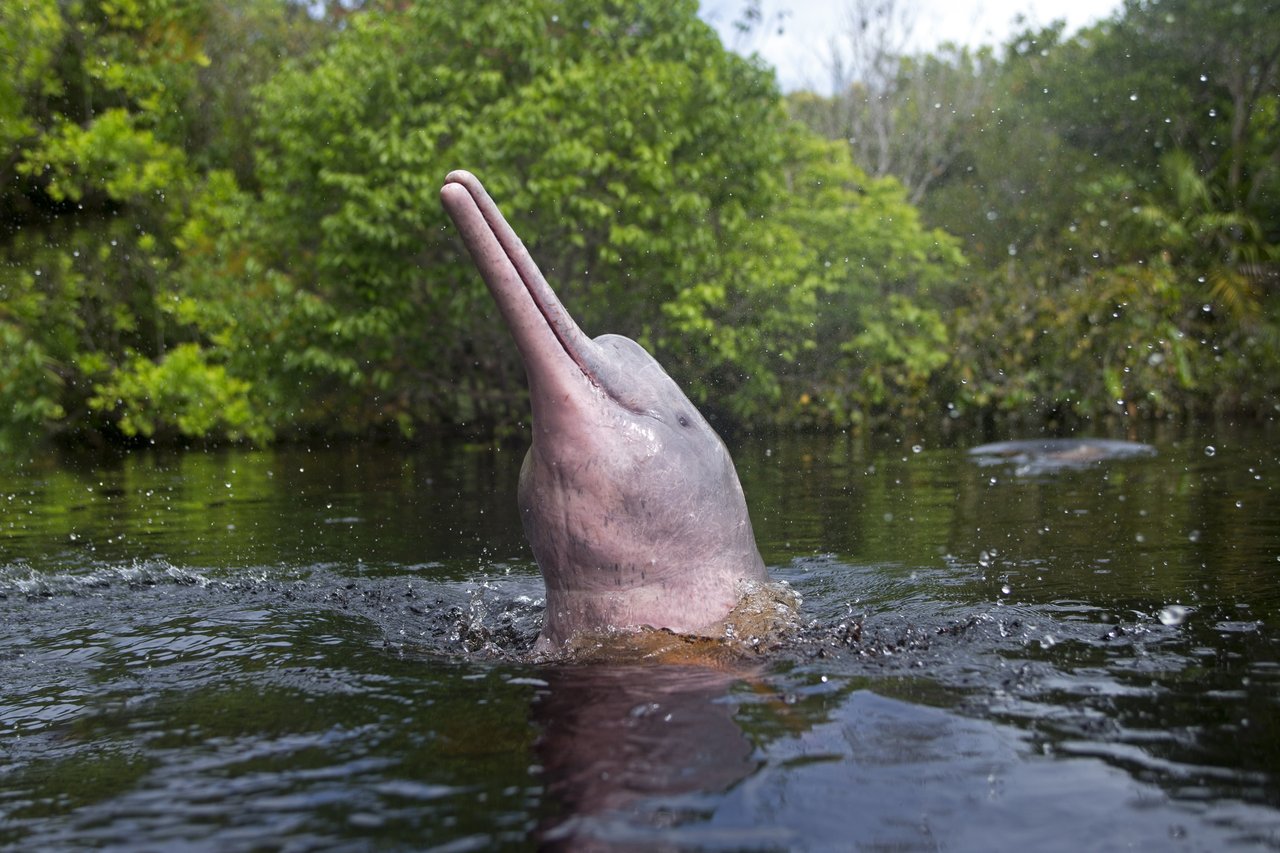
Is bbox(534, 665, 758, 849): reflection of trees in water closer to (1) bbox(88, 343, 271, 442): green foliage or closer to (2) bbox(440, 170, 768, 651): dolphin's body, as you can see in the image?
(2) bbox(440, 170, 768, 651): dolphin's body

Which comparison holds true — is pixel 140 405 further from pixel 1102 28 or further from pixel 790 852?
pixel 1102 28

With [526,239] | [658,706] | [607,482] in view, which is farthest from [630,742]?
[526,239]

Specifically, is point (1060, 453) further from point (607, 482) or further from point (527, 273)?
point (527, 273)

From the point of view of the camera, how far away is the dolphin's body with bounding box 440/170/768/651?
13.6 ft

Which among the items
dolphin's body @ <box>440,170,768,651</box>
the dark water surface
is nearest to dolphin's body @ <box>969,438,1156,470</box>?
the dark water surface

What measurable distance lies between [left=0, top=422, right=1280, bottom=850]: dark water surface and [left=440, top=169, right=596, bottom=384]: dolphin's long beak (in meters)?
1.09

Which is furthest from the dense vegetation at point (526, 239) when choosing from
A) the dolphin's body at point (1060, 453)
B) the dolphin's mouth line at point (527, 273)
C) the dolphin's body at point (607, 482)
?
the dolphin's mouth line at point (527, 273)

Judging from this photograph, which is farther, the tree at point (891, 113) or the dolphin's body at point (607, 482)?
the tree at point (891, 113)

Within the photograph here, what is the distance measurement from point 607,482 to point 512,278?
0.76m

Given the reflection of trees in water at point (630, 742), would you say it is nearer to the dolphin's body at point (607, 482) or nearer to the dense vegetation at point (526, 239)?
the dolphin's body at point (607, 482)

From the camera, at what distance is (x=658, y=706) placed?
12.5 ft

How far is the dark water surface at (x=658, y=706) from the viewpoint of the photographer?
2.98 m

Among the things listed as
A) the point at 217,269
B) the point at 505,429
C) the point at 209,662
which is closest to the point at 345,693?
the point at 209,662

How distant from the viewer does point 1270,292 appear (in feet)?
77.3
